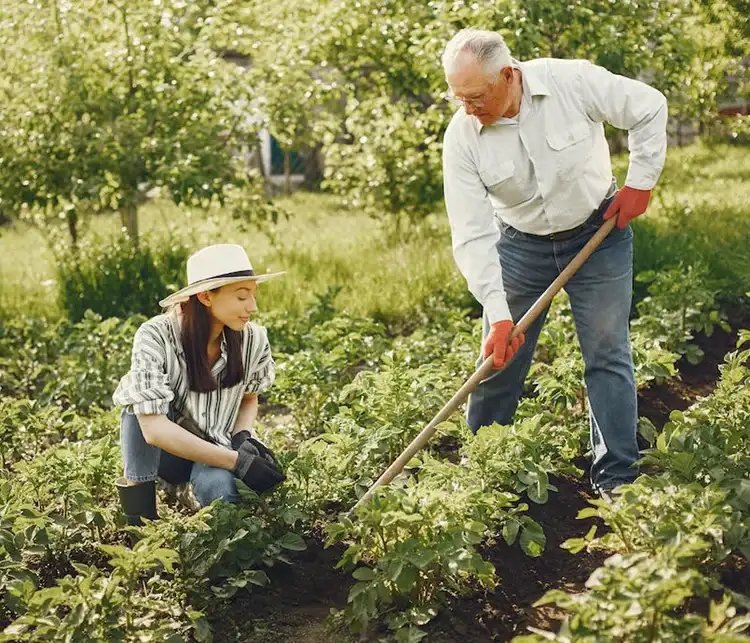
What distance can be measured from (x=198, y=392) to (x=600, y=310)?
1.49 meters

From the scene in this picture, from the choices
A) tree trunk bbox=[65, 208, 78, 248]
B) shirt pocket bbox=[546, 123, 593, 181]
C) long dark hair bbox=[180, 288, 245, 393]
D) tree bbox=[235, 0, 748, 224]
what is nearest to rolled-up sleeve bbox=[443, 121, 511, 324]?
shirt pocket bbox=[546, 123, 593, 181]

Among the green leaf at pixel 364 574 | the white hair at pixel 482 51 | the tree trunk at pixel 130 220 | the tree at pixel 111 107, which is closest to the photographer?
the green leaf at pixel 364 574

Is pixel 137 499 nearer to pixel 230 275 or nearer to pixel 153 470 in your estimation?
pixel 153 470

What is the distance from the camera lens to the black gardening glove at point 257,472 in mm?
3939

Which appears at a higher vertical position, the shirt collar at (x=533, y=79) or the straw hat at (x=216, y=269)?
the shirt collar at (x=533, y=79)

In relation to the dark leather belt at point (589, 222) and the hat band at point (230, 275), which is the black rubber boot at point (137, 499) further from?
the dark leather belt at point (589, 222)

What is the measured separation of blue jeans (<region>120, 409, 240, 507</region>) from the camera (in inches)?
156

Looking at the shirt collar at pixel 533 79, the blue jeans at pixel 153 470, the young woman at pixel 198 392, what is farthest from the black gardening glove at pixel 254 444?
the shirt collar at pixel 533 79

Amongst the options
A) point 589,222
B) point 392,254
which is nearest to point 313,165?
point 392,254

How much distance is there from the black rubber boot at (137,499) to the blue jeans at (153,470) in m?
0.03

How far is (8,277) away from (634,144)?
5793mm

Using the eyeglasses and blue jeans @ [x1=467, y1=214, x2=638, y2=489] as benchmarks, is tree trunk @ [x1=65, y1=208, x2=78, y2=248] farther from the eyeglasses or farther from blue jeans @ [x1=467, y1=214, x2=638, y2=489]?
the eyeglasses

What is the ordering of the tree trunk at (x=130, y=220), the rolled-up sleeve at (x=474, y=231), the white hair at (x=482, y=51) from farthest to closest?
the tree trunk at (x=130, y=220), the rolled-up sleeve at (x=474, y=231), the white hair at (x=482, y=51)

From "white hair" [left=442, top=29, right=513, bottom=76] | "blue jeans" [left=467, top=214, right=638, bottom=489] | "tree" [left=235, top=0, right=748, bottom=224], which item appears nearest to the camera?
"white hair" [left=442, top=29, right=513, bottom=76]
